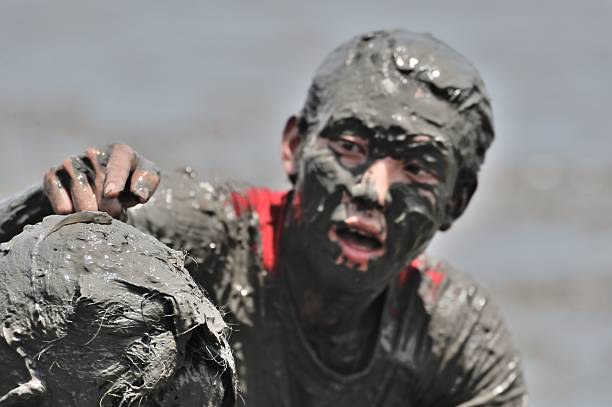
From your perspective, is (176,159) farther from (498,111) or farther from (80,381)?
(80,381)

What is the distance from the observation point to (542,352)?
510 inches

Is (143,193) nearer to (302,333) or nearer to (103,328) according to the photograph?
(103,328)

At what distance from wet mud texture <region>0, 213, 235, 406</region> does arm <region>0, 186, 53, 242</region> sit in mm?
698

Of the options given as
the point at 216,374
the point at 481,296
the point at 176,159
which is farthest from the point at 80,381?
the point at 176,159

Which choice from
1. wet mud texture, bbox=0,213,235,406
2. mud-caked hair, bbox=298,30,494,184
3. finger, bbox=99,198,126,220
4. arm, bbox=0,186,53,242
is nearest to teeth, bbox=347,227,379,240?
mud-caked hair, bbox=298,30,494,184

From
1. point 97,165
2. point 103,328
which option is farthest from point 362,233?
point 103,328

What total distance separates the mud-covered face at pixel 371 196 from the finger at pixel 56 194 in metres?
1.40

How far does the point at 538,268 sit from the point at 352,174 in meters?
8.37

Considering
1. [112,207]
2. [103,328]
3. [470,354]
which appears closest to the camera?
[103,328]

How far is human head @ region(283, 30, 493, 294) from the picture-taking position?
5.32 m

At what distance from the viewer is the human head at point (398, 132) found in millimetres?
5320

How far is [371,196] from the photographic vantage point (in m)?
5.27

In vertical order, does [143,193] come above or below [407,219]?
below

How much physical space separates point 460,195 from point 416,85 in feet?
1.29
